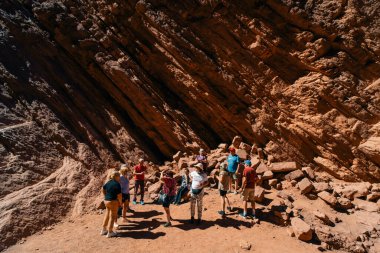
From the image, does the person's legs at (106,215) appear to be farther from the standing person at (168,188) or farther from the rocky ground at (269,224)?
the standing person at (168,188)

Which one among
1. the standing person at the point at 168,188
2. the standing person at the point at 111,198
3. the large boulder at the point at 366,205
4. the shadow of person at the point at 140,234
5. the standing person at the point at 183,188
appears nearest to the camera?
the standing person at the point at 111,198

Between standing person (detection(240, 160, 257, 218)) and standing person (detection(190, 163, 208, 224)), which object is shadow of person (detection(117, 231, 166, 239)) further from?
standing person (detection(240, 160, 257, 218))

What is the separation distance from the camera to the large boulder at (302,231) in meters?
8.68

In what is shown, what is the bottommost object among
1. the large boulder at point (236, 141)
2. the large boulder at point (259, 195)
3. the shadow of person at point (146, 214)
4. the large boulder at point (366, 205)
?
the shadow of person at point (146, 214)

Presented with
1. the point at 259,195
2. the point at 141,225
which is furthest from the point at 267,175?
the point at 141,225

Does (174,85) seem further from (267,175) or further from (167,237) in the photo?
(167,237)

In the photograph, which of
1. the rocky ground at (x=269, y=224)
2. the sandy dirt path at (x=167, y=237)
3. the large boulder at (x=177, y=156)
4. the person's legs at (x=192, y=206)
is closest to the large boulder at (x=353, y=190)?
the rocky ground at (x=269, y=224)

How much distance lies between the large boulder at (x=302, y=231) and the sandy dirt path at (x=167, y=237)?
0.17 metres

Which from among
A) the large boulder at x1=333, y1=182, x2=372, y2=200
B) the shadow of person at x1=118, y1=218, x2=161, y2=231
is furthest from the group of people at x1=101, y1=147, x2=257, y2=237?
the large boulder at x1=333, y1=182, x2=372, y2=200

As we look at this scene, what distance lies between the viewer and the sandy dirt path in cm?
806

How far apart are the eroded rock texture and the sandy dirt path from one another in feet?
3.33

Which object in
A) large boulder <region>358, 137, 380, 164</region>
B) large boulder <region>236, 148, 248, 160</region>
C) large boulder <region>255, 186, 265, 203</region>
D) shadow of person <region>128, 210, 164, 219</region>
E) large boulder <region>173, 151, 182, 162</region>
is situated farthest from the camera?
large boulder <region>173, 151, 182, 162</region>

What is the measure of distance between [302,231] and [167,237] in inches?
151

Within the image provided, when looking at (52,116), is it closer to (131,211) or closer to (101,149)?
(101,149)
